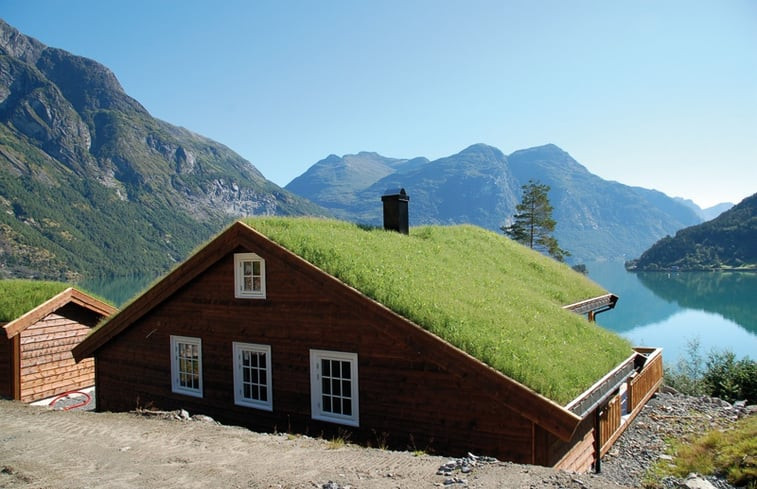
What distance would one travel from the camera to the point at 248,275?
11.9m

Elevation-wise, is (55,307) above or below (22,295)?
below

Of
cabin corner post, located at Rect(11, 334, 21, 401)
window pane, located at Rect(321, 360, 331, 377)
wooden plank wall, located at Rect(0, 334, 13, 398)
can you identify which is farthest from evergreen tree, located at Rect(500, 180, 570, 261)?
wooden plank wall, located at Rect(0, 334, 13, 398)

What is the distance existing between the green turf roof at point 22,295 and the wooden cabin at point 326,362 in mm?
4028

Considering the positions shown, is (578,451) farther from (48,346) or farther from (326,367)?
(48,346)

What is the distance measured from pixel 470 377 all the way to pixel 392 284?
264 cm

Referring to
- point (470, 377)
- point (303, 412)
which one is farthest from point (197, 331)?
point (470, 377)

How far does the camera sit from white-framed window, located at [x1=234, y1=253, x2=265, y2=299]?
11.7 meters

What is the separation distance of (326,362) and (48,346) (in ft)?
39.7

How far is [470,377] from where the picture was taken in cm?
881

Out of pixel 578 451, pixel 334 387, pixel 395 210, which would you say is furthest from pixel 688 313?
pixel 334 387

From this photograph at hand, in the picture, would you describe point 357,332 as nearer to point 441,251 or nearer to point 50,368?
point 441,251

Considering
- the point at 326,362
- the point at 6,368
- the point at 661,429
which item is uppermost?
the point at 326,362

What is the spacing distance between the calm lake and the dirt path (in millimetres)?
26706

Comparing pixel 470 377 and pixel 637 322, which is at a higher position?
pixel 470 377
